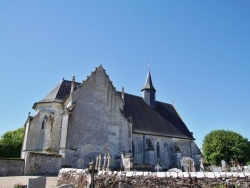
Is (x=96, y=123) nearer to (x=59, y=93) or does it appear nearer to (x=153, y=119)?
(x=59, y=93)

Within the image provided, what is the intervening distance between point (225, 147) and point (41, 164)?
1135 inches

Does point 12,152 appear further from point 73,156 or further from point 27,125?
point 73,156

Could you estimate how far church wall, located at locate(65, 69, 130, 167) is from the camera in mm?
22641

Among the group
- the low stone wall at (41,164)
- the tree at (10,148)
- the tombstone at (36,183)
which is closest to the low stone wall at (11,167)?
the low stone wall at (41,164)

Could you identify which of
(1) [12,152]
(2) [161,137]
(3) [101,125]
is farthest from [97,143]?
(1) [12,152]

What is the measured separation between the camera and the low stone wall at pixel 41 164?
19469 mm

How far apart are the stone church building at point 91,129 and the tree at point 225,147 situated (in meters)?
9.63

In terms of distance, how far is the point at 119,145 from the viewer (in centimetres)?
2520

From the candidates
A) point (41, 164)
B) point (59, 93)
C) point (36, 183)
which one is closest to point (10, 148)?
point (59, 93)

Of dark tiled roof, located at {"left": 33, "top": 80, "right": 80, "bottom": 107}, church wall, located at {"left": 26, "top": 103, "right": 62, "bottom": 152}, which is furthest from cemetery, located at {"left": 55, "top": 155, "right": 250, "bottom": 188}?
dark tiled roof, located at {"left": 33, "top": 80, "right": 80, "bottom": 107}

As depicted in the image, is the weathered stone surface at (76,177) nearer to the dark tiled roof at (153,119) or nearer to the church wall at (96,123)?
the church wall at (96,123)

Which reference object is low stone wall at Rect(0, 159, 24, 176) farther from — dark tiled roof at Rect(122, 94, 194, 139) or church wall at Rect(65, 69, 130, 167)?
dark tiled roof at Rect(122, 94, 194, 139)

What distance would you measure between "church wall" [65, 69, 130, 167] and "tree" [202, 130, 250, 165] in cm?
1870

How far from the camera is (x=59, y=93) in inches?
1059
